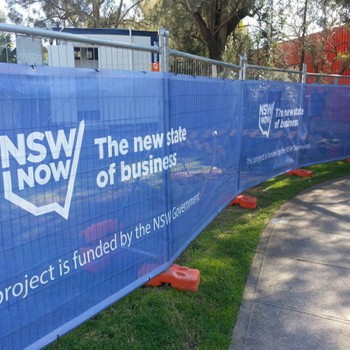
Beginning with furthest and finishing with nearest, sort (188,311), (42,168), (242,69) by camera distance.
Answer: (242,69), (188,311), (42,168)

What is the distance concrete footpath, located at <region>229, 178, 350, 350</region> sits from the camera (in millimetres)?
3195

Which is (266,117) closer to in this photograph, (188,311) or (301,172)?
(301,172)

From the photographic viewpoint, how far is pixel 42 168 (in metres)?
2.43

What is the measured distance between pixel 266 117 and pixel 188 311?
427 cm

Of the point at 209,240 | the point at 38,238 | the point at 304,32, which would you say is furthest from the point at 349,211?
the point at 304,32

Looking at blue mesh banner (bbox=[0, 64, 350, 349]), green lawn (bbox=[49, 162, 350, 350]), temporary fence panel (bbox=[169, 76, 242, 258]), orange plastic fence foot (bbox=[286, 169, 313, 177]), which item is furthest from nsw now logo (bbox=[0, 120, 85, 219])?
orange plastic fence foot (bbox=[286, 169, 313, 177])

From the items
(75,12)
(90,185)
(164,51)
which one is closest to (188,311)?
(90,185)

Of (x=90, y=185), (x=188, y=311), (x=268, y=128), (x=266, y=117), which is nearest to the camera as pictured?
(x=90, y=185)

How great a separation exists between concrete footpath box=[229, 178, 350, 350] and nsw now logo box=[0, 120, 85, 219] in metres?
1.74

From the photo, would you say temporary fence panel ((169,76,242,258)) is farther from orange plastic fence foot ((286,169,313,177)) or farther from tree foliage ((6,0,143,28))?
tree foliage ((6,0,143,28))

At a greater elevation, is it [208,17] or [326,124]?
[208,17]

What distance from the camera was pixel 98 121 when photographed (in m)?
2.83

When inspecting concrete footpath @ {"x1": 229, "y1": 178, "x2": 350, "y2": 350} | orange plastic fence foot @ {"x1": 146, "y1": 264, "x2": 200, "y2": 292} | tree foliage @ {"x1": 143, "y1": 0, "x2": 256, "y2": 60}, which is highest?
tree foliage @ {"x1": 143, "y1": 0, "x2": 256, "y2": 60}

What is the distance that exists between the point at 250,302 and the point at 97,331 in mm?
1387
